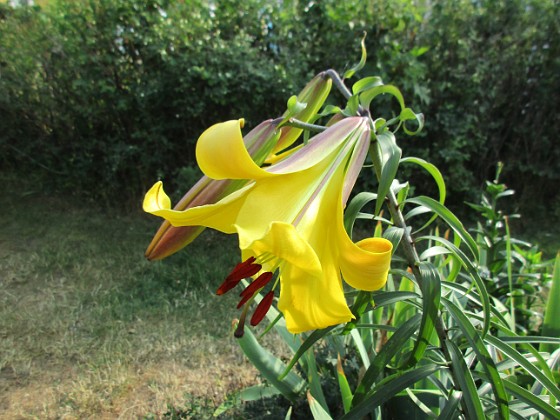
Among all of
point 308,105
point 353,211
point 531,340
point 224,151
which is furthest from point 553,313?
point 224,151

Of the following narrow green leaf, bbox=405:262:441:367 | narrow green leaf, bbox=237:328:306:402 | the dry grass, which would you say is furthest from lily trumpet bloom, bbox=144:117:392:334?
the dry grass

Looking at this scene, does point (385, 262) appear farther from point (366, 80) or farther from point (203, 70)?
point (203, 70)

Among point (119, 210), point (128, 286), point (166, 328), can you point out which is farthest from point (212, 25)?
point (166, 328)

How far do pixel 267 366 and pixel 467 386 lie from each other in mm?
676

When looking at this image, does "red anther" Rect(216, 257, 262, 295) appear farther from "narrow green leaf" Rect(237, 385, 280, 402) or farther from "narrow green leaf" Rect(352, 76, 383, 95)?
"narrow green leaf" Rect(237, 385, 280, 402)

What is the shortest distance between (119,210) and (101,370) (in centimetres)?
189

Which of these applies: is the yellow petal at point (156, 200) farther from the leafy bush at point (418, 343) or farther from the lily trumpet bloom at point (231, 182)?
the leafy bush at point (418, 343)

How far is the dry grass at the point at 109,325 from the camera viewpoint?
74.5 inches

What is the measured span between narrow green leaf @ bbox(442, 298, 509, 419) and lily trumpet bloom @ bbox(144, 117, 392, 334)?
14.2 inches

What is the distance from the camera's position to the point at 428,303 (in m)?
0.82

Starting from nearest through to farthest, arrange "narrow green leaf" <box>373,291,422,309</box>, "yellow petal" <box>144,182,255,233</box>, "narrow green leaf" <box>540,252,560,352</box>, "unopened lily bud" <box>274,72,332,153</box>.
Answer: "yellow petal" <box>144,182,255,233</box>
"unopened lily bud" <box>274,72,332,153</box>
"narrow green leaf" <box>373,291,422,309</box>
"narrow green leaf" <box>540,252,560,352</box>

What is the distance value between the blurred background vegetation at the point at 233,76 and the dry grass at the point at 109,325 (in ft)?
1.91

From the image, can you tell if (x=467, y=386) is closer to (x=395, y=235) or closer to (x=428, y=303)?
(x=428, y=303)

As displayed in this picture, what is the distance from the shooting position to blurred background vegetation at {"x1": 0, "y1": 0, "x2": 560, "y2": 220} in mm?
3104
